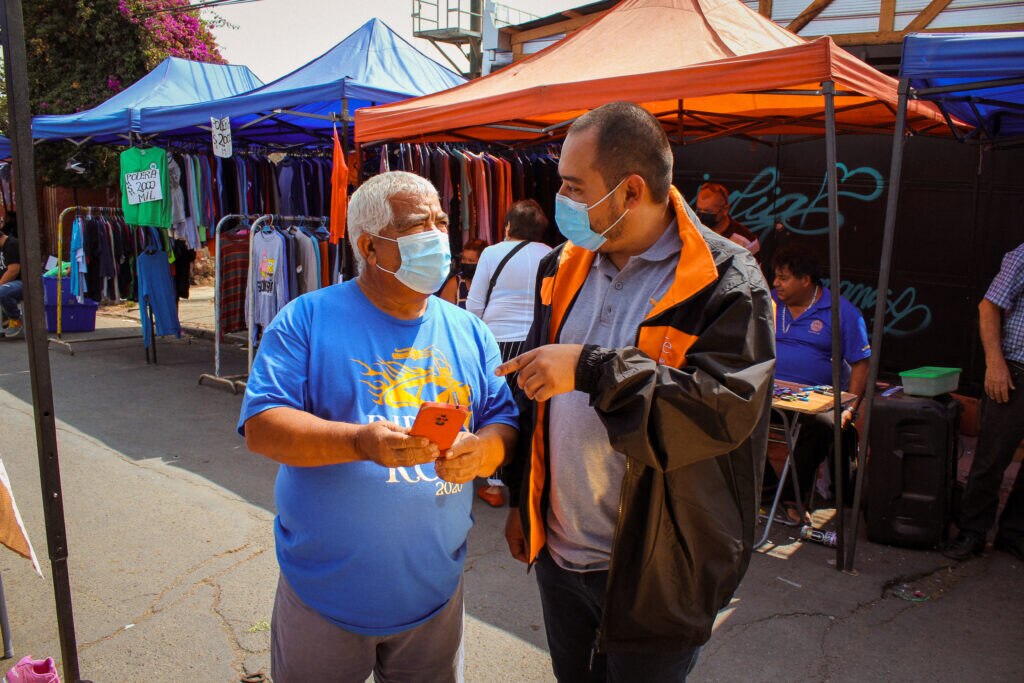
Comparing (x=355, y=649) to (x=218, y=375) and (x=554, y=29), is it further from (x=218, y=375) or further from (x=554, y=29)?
(x=554, y=29)

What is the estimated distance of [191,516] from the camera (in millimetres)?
4699

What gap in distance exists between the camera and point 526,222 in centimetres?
486

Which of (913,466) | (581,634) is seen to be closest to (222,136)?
(913,466)

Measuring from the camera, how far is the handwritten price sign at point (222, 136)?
7477 millimetres

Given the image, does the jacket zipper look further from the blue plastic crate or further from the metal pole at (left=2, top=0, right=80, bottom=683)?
the blue plastic crate

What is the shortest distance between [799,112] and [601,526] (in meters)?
5.01

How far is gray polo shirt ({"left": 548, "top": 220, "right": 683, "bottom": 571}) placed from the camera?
183 centimetres

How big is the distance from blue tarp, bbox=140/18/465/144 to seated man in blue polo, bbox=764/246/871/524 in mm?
3648

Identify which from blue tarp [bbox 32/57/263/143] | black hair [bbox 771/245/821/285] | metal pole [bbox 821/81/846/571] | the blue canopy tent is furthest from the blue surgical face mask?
blue tarp [bbox 32/57/263/143]

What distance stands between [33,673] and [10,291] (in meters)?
9.75

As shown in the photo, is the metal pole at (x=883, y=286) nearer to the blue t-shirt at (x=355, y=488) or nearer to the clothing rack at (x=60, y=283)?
the blue t-shirt at (x=355, y=488)

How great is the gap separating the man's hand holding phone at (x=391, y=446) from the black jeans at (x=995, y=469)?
3635 millimetres

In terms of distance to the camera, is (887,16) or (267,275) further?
(887,16)

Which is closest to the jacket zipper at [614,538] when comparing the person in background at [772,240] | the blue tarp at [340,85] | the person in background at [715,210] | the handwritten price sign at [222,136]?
the person in background at [715,210]
